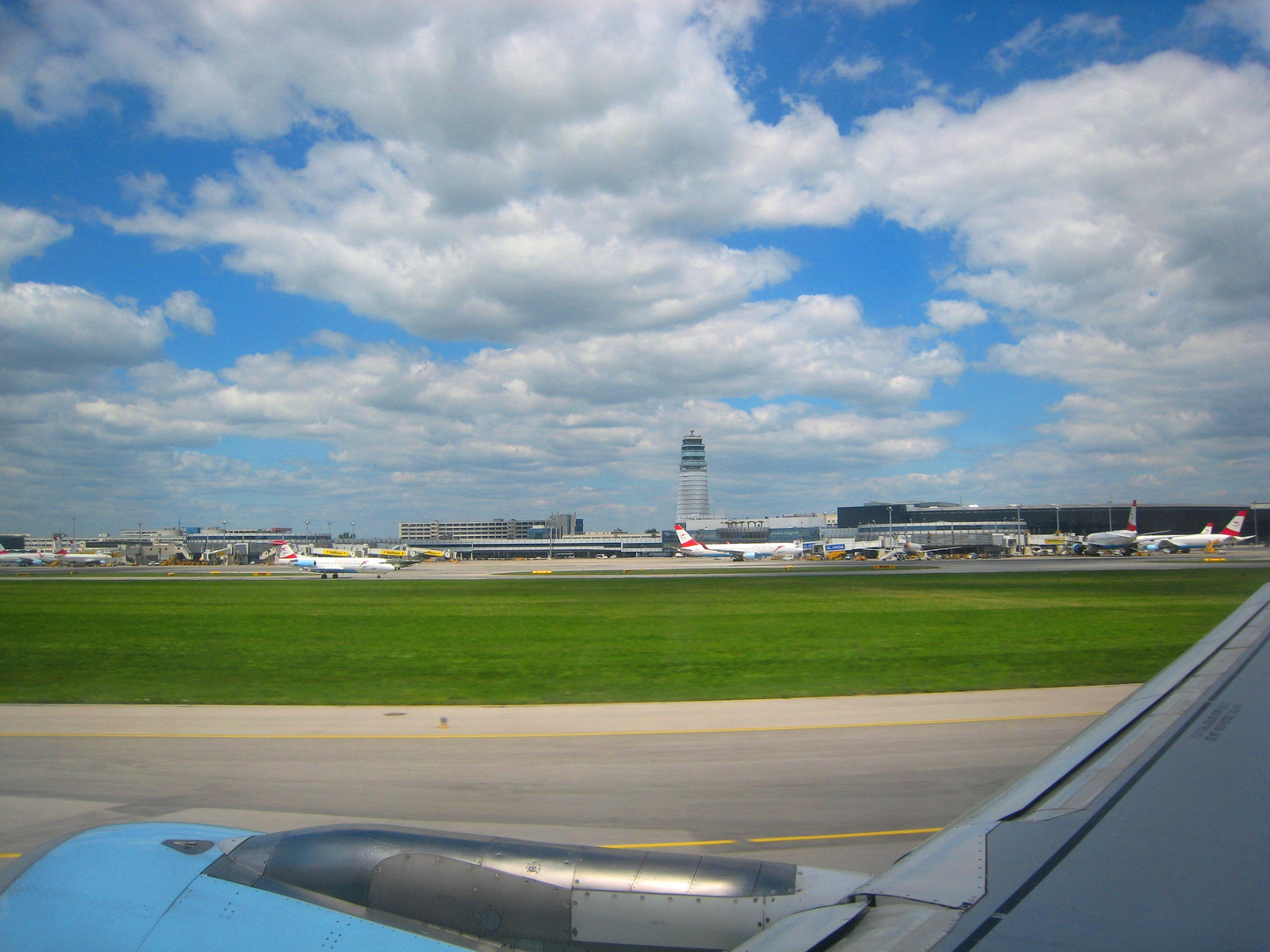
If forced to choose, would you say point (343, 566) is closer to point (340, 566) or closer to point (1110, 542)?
point (340, 566)

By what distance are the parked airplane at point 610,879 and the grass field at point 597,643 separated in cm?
1308

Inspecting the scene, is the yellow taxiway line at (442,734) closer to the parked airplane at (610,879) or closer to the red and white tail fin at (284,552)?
the parked airplane at (610,879)

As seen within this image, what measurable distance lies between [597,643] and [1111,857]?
907 inches

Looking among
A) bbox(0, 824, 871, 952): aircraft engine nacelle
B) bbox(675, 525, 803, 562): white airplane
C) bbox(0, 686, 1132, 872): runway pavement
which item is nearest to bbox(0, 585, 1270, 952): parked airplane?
bbox(0, 824, 871, 952): aircraft engine nacelle

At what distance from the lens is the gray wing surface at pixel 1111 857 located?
7.39ft

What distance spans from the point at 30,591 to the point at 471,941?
63.9 meters

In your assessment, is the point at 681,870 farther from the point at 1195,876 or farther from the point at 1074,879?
the point at 1195,876

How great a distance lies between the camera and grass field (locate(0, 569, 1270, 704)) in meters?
18.2

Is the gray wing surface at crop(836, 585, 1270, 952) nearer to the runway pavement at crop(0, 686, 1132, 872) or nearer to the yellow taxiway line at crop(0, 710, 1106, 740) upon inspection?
the runway pavement at crop(0, 686, 1132, 872)

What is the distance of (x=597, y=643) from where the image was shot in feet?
83.2

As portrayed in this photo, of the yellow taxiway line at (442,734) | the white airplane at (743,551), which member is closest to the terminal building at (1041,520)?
the white airplane at (743,551)

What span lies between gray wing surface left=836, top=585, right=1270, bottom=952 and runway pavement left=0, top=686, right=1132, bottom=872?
13.5 ft

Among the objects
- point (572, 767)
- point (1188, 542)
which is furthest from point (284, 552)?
point (1188, 542)

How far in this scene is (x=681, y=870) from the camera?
362cm
